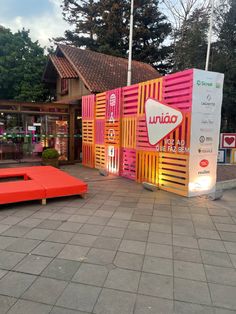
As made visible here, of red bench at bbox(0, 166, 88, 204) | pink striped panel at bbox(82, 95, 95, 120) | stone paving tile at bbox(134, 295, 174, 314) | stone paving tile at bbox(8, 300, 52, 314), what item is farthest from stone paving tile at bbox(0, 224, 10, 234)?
pink striped panel at bbox(82, 95, 95, 120)

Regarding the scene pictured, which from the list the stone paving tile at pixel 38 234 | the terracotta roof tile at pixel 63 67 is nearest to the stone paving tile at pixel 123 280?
the stone paving tile at pixel 38 234

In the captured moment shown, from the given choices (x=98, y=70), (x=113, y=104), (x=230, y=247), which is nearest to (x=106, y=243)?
(x=230, y=247)

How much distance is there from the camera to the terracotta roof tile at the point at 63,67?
41.4 feet

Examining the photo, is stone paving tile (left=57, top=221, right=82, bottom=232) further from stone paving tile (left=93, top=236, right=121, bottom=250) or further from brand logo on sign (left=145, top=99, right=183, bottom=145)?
brand logo on sign (left=145, top=99, right=183, bottom=145)

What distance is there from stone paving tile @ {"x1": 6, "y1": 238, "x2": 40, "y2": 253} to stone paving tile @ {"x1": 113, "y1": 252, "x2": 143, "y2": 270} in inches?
46.0

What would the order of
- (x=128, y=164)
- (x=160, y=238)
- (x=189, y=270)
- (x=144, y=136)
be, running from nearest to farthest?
(x=189, y=270), (x=160, y=238), (x=144, y=136), (x=128, y=164)

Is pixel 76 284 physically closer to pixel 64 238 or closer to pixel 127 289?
pixel 127 289

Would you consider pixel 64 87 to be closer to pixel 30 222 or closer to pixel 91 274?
pixel 30 222

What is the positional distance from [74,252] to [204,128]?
4.21 metres

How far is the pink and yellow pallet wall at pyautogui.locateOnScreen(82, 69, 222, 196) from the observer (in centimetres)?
589

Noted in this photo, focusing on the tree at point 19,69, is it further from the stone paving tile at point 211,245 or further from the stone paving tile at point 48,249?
the stone paving tile at point 211,245

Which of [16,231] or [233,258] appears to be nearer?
[233,258]

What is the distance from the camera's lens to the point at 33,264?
296cm

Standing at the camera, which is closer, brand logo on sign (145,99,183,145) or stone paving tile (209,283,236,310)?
stone paving tile (209,283,236,310)
